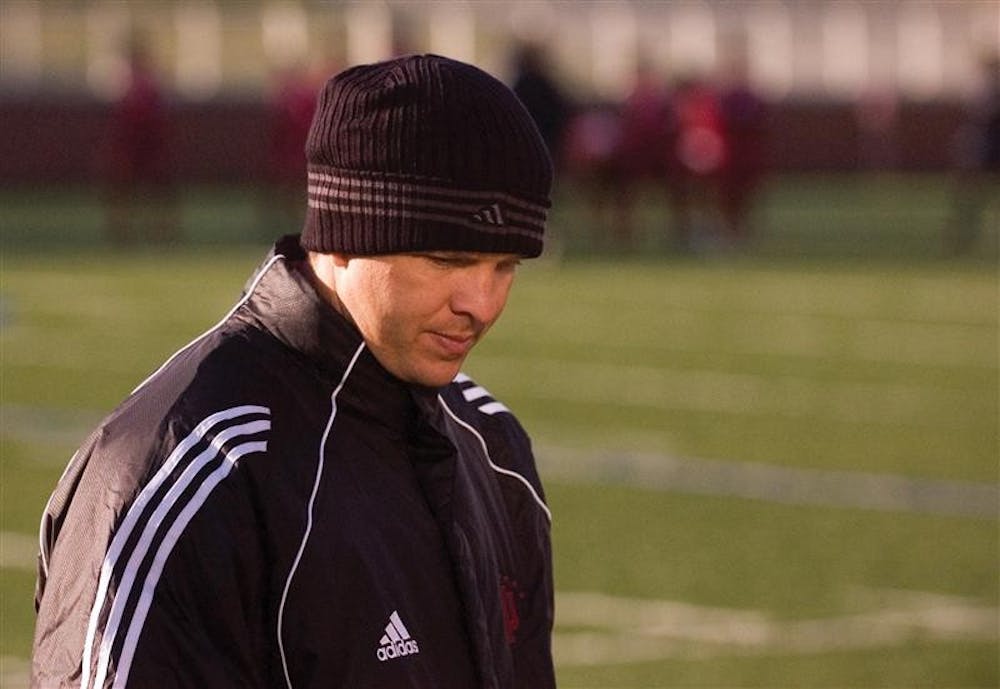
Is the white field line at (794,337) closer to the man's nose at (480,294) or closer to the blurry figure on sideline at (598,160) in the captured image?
the blurry figure on sideline at (598,160)

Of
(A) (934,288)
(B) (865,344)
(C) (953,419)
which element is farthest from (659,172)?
(C) (953,419)

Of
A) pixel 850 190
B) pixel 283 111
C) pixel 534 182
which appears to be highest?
pixel 534 182

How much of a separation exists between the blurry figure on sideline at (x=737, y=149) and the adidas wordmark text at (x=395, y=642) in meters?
27.5

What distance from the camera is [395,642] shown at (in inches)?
135

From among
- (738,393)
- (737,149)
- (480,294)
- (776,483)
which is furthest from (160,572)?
(737,149)

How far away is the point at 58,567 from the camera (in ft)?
10.9

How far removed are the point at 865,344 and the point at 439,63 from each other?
16.2m

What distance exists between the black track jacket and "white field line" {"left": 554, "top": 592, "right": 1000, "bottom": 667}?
5.21 m

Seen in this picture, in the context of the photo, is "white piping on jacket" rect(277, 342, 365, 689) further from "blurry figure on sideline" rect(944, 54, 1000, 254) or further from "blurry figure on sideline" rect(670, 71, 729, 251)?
"blurry figure on sideline" rect(670, 71, 729, 251)

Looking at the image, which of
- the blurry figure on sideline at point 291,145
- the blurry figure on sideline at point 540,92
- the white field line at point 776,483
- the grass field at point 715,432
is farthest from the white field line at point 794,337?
the blurry figure on sideline at point 291,145

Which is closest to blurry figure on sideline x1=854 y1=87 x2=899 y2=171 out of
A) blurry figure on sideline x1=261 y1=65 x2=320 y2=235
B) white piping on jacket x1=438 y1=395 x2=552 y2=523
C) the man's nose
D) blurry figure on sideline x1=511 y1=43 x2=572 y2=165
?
blurry figure on sideline x1=261 y1=65 x2=320 y2=235

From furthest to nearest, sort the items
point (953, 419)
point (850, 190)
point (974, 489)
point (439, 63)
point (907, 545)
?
point (850, 190) → point (953, 419) → point (974, 489) → point (907, 545) → point (439, 63)

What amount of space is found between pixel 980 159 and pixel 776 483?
18916mm

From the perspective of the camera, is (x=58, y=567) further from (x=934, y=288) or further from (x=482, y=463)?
(x=934, y=288)
